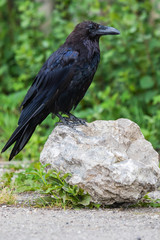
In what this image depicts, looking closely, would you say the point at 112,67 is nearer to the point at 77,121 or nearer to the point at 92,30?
the point at 92,30

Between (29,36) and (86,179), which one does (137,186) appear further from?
(29,36)

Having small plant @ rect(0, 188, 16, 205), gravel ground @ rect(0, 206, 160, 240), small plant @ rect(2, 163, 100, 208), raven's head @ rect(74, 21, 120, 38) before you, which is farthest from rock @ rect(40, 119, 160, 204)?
raven's head @ rect(74, 21, 120, 38)

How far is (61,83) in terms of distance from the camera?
4680mm

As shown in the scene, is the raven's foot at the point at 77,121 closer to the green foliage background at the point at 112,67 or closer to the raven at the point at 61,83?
the raven at the point at 61,83

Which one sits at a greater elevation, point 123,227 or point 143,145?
point 143,145

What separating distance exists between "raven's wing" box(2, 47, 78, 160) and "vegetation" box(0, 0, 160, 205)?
1831mm

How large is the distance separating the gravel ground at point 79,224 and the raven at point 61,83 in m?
1.08

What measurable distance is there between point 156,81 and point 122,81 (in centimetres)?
62

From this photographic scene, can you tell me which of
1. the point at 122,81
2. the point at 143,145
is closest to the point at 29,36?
the point at 122,81

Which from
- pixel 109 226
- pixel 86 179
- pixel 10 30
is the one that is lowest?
pixel 109 226

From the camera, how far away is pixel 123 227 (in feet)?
10.6

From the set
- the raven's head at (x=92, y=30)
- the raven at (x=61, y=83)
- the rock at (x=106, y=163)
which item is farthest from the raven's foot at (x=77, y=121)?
the raven's head at (x=92, y=30)

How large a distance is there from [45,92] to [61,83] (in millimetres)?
191

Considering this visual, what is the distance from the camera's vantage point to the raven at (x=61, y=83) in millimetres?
4602
